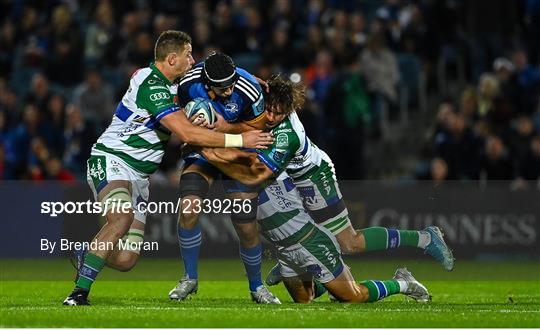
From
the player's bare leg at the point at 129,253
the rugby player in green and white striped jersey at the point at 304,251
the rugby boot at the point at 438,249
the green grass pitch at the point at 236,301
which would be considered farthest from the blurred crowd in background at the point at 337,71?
the player's bare leg at the point at 129,253

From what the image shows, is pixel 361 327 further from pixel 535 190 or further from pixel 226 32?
pixel 226 32

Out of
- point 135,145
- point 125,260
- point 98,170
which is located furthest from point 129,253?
point 135,145

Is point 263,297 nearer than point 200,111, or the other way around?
point 200,111

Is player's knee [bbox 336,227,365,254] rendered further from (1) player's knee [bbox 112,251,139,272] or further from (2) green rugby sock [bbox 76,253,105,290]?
(2) green rugby sock [bbox 76,253,105,290]

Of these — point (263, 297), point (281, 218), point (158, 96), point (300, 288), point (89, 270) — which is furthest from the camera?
point (300, 288)

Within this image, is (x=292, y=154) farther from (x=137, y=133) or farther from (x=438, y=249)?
(x=438, y=249)

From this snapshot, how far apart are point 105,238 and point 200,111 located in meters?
1.41

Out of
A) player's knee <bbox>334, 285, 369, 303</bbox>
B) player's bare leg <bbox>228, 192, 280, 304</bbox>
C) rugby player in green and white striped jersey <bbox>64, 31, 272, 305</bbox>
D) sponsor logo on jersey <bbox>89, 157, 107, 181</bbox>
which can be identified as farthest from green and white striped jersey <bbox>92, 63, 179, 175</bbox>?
player's knee <bbox>334, 285, 369, 303</bbox>

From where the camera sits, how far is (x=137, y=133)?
498 inches

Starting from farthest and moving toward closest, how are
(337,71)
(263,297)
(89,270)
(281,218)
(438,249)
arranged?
(337,71) → (438,249) → (263,297) → (281,218) → (89,270)

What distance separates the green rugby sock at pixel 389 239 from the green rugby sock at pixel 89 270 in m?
2.46

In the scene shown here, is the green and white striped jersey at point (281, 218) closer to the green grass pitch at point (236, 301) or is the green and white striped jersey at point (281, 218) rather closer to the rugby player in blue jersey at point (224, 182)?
the rugby player in blue jersey at point (224, 182)

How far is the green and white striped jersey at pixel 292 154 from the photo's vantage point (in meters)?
12.1

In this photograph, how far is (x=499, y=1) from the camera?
22.8m
